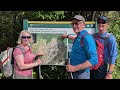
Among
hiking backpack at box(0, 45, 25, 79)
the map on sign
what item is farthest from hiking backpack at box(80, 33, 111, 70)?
hiking backpack at box(0, 45, 25, 79)

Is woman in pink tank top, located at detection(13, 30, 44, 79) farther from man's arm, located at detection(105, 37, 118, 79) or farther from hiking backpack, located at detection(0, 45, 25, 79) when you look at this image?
man's arm, located at detection(105, 37, 118, 79)

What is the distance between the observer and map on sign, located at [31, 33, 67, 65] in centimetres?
447

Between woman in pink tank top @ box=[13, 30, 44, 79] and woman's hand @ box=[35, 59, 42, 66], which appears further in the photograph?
woman's hand @ box=[35, 59, 42, 66]

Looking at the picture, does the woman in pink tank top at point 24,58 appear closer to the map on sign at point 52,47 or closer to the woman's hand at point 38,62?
the woman's hand at point 38,62

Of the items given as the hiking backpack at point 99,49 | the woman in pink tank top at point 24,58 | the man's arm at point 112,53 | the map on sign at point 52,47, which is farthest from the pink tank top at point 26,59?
the man's arm at point 112,53

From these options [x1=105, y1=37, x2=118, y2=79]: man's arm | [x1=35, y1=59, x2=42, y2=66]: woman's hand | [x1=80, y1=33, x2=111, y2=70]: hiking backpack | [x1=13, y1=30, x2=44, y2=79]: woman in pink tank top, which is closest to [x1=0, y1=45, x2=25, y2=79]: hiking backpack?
[x1=13, y1=30, x2=44, y2=79]: woman in pink tank top

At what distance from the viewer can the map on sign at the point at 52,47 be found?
447 cm

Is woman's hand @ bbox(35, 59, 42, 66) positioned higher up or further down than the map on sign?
further down
